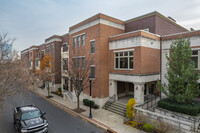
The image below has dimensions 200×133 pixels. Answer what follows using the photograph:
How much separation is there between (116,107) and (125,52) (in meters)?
7.09

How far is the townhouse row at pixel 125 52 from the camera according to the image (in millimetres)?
14883

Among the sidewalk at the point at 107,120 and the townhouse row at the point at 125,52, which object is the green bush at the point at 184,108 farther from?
the sidewalk at the point at 107,120

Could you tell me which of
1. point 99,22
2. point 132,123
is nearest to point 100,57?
point 99,22

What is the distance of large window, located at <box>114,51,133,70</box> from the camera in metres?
15.8

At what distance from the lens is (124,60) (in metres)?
16.5

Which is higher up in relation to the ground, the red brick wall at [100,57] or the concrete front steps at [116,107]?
the red brick wall at [100,57]

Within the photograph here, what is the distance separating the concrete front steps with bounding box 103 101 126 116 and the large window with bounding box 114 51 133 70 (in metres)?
4.78

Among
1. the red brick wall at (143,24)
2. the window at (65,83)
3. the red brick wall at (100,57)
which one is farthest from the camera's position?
the window at (65,83)

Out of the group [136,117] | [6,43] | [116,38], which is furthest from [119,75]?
[6,43]

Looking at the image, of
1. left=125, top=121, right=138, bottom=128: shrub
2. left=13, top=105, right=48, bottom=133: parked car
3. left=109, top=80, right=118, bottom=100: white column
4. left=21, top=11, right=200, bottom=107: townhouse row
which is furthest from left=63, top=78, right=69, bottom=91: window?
left=125, top=121, right=138, bottom=128: shrub

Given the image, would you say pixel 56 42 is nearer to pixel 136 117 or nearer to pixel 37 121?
pixel 37 121

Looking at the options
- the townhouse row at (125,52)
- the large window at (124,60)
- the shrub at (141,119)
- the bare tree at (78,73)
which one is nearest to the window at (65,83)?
the townhouse row at (125,52)

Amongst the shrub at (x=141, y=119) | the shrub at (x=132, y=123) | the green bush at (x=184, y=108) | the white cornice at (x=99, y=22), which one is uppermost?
the white cornice at (x=99, y=22)

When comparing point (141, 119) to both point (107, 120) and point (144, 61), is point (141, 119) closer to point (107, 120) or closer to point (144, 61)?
point (107, 120)
